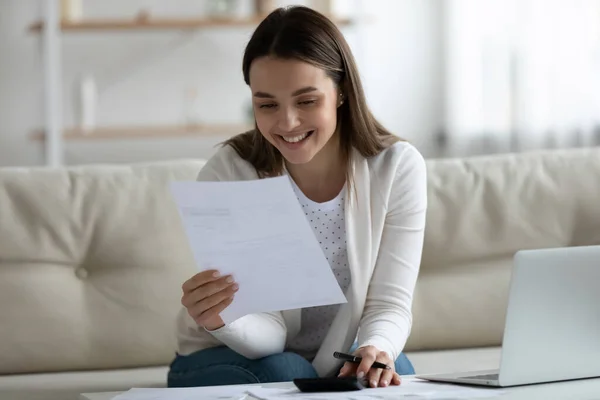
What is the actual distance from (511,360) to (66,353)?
38.9 inches

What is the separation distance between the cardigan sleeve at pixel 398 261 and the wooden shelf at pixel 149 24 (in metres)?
2.29

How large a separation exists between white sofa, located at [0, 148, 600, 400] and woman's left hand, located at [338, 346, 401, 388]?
1.27ft

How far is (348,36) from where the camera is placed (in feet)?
13.3

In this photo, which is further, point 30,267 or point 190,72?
point 190,72

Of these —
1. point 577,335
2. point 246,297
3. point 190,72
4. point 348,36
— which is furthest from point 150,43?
point 577,335

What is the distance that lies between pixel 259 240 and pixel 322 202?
0.41 m

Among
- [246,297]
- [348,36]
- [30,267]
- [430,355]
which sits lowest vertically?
[430,355]

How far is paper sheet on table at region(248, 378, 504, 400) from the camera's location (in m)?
1.08

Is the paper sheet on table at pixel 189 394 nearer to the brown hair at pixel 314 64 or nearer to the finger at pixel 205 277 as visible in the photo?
the finger at pixel 205 277

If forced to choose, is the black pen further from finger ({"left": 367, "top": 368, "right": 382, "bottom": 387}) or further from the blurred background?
the blurred background

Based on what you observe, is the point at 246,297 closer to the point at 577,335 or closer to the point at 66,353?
the point at 577,335

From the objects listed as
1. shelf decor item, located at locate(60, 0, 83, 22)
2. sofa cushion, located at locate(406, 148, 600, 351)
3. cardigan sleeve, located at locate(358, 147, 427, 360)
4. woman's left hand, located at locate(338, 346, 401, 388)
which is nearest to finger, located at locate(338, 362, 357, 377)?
woman's left hand, located at locate(338, 346, 401, 388)

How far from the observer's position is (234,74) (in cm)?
402

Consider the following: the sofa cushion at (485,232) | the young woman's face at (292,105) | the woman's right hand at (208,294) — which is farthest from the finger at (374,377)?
the sofa cushion at (485,232)
